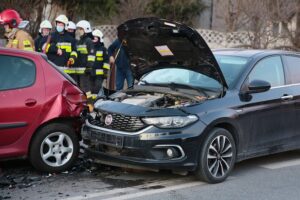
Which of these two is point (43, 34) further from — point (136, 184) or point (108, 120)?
point (136, 184)

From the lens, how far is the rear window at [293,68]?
7616 mm

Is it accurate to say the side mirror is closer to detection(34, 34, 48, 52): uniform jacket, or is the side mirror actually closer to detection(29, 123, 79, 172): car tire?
detection(29, 123, 79, 172): car tire

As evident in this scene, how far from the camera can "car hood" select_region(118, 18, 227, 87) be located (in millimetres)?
6562

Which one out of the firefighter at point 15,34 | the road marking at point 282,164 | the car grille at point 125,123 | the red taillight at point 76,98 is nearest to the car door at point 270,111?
the road marking at point 282,164

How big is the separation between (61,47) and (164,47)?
14.8 feet

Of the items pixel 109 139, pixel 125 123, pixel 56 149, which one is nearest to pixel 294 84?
pixel 125 123

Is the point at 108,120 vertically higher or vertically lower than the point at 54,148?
higher

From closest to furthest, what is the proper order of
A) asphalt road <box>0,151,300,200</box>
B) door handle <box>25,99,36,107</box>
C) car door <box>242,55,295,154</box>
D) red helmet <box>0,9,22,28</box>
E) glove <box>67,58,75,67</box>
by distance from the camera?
asphalt road <box>0,151,300,200</box> → door handle <box>25,99,36,107</box> → car door <box>242,55,295,154</box> → red helmet <box>0,9,22,28</box> → glove <box>67,58,75,67</box>

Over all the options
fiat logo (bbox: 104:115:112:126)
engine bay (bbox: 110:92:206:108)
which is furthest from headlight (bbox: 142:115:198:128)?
fiat logo (bbox: 104:115:112:126)

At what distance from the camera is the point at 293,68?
7730 mm

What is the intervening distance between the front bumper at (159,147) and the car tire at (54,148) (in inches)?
32.7

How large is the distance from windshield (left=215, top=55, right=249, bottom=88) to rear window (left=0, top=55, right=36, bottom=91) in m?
2.37

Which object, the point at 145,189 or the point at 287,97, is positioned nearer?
the point at 145,189

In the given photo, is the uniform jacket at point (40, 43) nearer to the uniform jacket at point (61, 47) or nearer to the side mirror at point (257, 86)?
the uniform jacket at point (61, 47)
